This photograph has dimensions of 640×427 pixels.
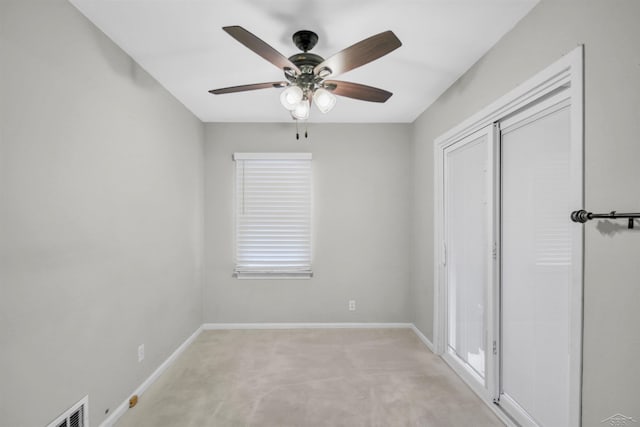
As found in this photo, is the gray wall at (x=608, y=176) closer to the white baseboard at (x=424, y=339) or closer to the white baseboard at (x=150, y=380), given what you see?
the white baseboard at (x=424, y=339)

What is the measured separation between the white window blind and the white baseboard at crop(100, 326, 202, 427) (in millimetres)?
947

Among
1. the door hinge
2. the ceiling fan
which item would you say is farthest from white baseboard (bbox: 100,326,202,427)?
the door hinge

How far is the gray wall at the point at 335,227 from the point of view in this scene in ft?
13.2

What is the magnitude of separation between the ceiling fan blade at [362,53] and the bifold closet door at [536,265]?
106 cm

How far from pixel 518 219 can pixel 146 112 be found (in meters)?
2.99

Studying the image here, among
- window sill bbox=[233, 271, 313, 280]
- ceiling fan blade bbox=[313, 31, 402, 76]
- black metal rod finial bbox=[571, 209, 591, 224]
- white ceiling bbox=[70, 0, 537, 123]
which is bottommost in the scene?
window sill bbox=[233, 271, 313, 280]

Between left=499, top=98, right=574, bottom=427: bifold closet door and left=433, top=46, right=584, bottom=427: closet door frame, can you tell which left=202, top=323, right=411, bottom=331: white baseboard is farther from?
left=499, top=98, right=574, bottom=427: bifold closet door

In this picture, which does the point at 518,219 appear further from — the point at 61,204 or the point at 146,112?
the point at 146,112

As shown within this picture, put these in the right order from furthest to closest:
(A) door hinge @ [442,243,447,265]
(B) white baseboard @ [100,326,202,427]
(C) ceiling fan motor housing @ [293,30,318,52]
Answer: (A) door hinge @ [442,243,447,265] → (B) white baseboard @ [100,326,202,427] → (C) ceiling fan motor housing @ [293,30,318,52]

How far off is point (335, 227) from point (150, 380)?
2.49 m

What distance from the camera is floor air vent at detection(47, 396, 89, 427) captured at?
1.71m

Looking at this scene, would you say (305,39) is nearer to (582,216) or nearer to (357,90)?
(357,90)

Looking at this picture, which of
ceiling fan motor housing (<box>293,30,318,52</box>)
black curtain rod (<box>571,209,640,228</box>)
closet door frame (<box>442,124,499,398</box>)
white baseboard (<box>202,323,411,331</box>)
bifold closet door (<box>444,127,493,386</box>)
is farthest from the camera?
white baseboard (<box>202,323,411,331</box>)

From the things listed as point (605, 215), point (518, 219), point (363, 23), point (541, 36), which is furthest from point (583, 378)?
point (363, 23)
